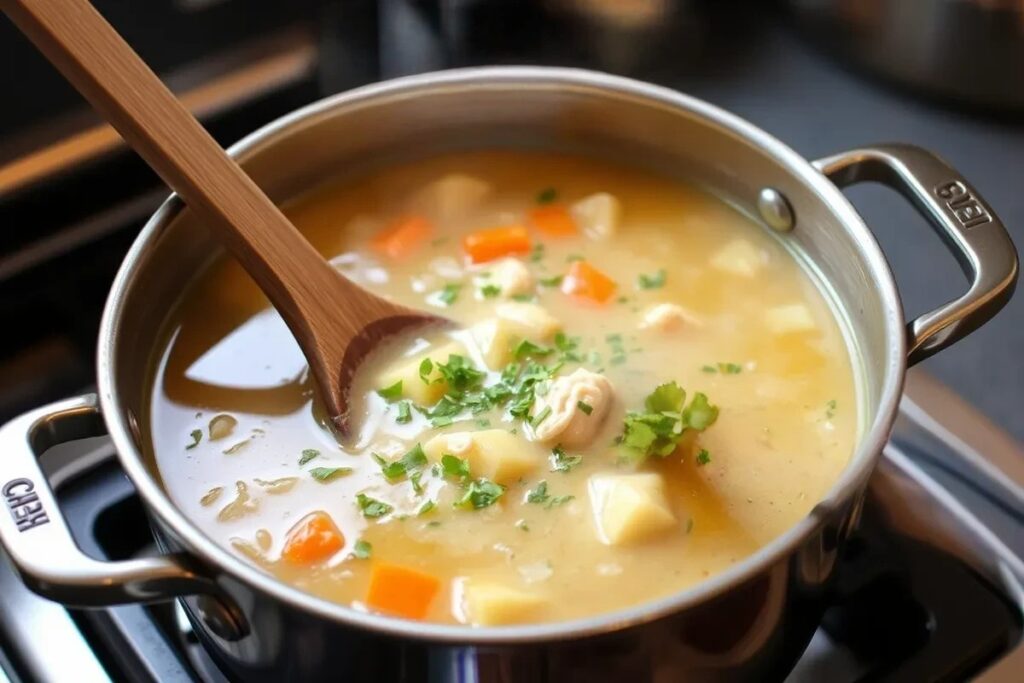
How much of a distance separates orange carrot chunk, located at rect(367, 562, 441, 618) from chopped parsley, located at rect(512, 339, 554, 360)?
28cm

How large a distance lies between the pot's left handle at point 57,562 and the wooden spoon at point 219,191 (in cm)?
27

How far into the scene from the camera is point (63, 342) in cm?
137

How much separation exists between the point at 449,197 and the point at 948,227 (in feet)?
1.88

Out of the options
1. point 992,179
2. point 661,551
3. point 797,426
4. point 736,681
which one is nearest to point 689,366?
point 797,426

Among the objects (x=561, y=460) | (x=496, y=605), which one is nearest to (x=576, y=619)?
(x=496, y=605)

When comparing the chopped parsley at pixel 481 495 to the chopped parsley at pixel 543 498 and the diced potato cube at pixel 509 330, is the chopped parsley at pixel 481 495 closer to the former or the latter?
the chopped parsley at pixel 543 498

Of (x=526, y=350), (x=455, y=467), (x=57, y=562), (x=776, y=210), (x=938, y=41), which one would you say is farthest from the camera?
(x=938, y=41)

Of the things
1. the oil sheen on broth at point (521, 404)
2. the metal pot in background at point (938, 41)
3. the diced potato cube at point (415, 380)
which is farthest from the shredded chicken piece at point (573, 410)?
the metal pot in background at point (938, 41)

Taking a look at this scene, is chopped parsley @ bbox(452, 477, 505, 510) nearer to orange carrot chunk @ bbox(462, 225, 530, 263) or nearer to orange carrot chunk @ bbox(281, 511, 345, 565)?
orange carrot chunk @ bbox(281, 511, 345, 565)

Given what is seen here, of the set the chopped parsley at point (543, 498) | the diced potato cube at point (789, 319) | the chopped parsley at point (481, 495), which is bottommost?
the diced potato cube at point (789, 319)

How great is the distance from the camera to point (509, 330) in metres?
1.14

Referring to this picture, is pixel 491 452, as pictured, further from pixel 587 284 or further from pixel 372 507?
pixel 587 284

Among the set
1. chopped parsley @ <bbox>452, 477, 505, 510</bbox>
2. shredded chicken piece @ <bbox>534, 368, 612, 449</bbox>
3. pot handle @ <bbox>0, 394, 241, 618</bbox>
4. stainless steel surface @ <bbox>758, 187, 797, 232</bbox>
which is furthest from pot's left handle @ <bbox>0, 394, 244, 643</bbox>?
stainless steel surface @ <bbox>758, 187, 797, 232</bbox>

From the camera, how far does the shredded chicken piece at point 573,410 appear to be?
1.01 meters
